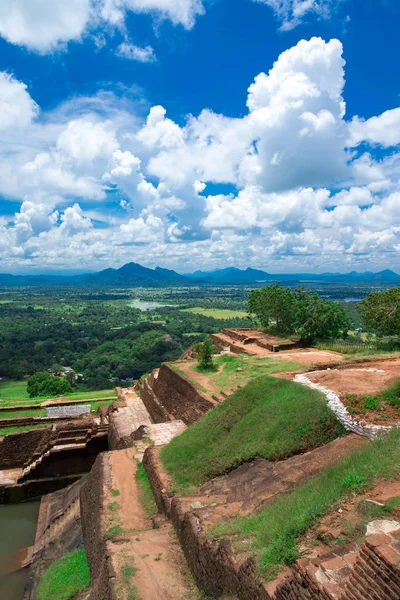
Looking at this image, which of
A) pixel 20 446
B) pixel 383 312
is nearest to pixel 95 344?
pixel 20 446

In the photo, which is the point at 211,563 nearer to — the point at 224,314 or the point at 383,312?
the point at 383,312

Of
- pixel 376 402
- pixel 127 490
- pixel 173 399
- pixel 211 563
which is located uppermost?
→ pixel 376 402

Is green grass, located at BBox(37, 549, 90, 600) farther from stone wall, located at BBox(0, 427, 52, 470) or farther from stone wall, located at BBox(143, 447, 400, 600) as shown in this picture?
stone wall, located at BBox(0, 427, 52, 470)

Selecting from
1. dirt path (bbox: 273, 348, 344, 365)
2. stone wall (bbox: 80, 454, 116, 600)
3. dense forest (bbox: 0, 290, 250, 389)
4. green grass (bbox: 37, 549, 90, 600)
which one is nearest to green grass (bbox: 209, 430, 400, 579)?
stone wall (bbox: 80, 454, 116, 600)

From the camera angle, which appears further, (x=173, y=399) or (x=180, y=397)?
(x=173, y=399)

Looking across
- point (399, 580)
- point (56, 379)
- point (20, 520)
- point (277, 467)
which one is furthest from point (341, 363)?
point (56, 379)

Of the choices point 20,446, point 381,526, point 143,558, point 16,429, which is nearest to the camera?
point 381,526

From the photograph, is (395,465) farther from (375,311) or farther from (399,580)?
(375,311)

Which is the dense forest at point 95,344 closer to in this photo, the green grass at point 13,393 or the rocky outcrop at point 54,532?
the green grass at point 13,393
